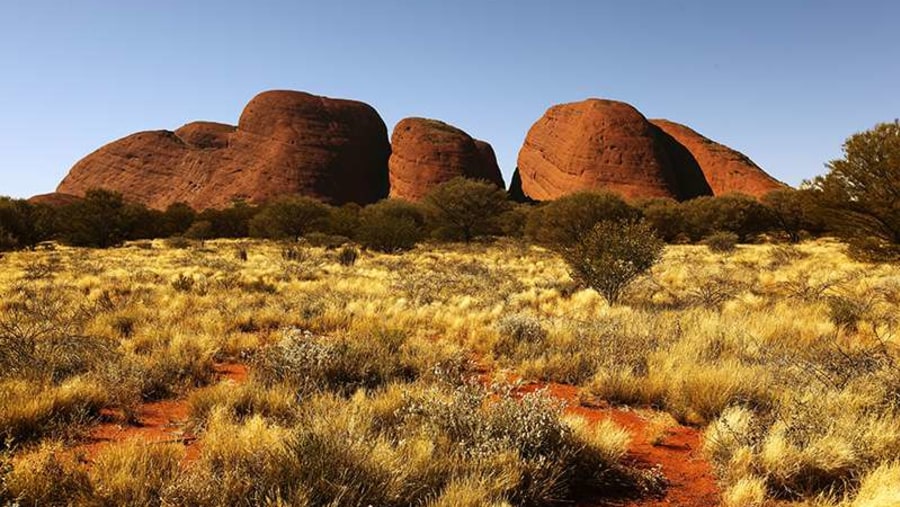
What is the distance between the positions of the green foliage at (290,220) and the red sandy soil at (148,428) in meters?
38.4

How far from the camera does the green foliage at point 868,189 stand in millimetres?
12461

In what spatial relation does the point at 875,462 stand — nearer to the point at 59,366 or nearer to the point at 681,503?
A: the point at 681,503

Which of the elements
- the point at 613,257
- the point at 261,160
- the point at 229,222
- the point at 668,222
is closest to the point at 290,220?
the point at 229,222

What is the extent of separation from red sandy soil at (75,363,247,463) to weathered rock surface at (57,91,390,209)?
70427mm

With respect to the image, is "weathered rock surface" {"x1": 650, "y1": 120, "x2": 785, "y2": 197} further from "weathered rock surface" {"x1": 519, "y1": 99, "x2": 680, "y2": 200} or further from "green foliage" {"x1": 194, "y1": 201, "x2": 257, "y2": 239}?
"green foliage" {"x1": 194, "y1": 201, "x2": 257, "y2": 239}

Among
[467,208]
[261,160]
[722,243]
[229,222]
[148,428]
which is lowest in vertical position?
[148,428]

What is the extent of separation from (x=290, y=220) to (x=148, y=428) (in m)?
40.1

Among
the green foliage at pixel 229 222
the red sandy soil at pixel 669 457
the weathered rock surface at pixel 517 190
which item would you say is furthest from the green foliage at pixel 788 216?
the green foliage at pixel 229 222

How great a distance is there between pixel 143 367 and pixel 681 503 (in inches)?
209

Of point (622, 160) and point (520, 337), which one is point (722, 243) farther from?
point (622, 160)

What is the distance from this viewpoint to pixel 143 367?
5117mm

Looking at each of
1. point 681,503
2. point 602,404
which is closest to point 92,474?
point 681,503

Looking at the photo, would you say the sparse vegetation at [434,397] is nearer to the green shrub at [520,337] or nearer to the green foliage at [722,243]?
the green shrub at [520,337]

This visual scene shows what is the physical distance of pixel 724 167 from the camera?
73.2m
